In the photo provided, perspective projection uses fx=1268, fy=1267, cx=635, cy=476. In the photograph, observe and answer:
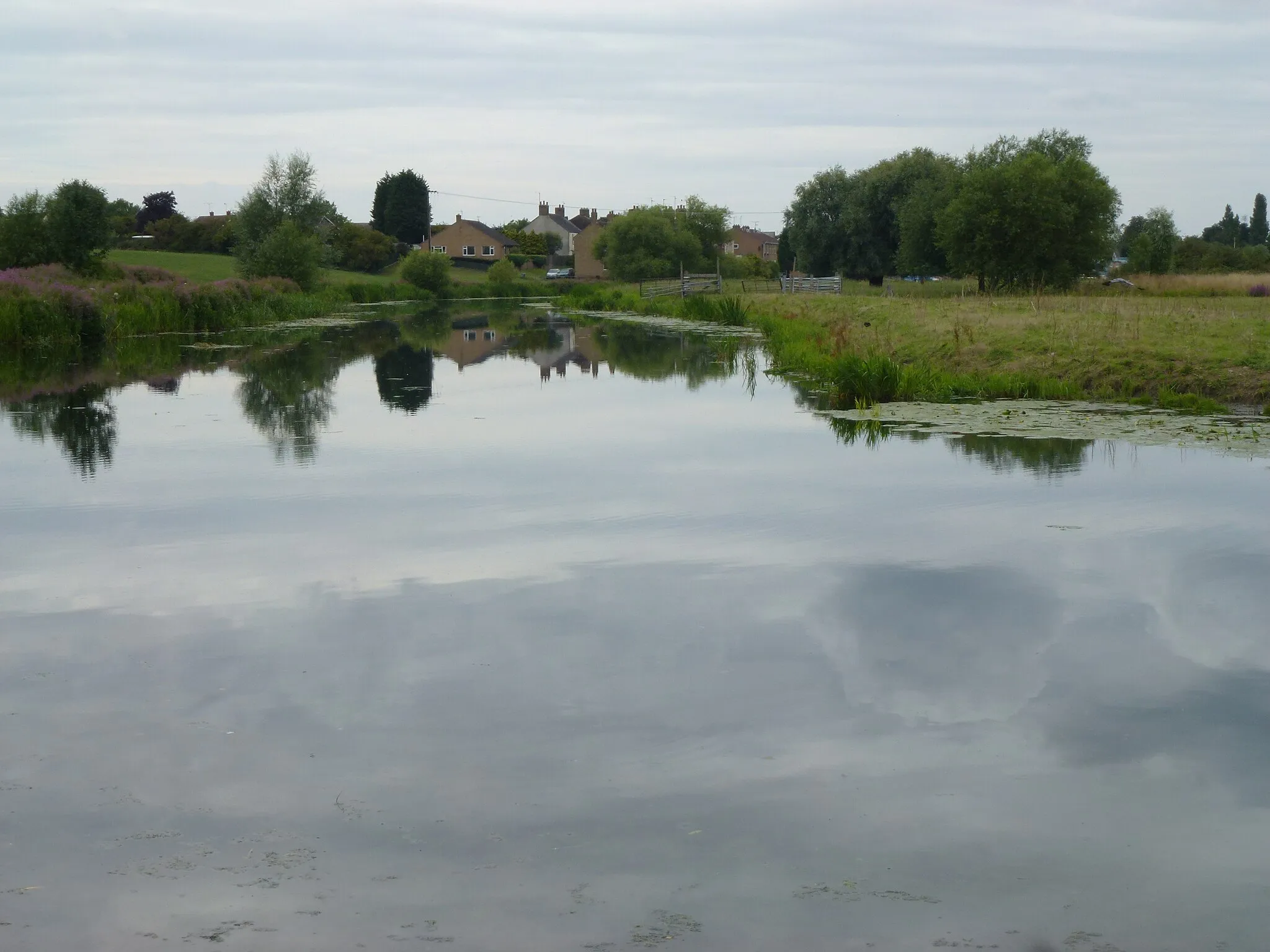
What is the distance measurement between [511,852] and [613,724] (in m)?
1.30

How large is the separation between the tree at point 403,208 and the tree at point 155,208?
19156mm

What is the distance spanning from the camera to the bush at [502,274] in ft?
301

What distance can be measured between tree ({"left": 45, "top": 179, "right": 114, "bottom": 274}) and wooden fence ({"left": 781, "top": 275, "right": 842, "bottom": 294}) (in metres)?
28.1

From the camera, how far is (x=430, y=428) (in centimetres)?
1664

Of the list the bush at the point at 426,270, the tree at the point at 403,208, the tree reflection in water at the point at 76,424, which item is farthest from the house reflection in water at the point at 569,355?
the tree at the point at 403,208

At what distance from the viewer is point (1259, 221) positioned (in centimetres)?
14888

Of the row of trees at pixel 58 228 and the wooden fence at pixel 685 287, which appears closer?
the row of trees at pixel 58 228

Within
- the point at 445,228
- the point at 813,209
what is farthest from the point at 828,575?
the point at 445,228

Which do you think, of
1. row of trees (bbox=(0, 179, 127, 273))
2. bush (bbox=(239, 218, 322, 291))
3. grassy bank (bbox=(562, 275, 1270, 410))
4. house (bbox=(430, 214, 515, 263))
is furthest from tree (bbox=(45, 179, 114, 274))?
house (bbox=(430, 214, 515, 263))

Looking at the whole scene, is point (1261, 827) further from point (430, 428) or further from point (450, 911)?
point (430, 428)

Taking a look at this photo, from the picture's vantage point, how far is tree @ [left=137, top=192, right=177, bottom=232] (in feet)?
372

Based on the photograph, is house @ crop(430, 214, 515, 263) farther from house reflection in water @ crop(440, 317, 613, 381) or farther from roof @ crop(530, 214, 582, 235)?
house reflection in water @ crop(440, 317, 613, 381)

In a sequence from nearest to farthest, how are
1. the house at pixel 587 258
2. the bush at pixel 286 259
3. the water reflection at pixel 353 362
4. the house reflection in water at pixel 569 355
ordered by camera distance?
the water reflection at pixel 353 362
the house reflection in water at pixel 569 355
the bush at pixel 286 259
the house at pixel 587 258

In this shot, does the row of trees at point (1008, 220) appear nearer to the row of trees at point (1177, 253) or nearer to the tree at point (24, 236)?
the row of trees at point (1177, 253)
